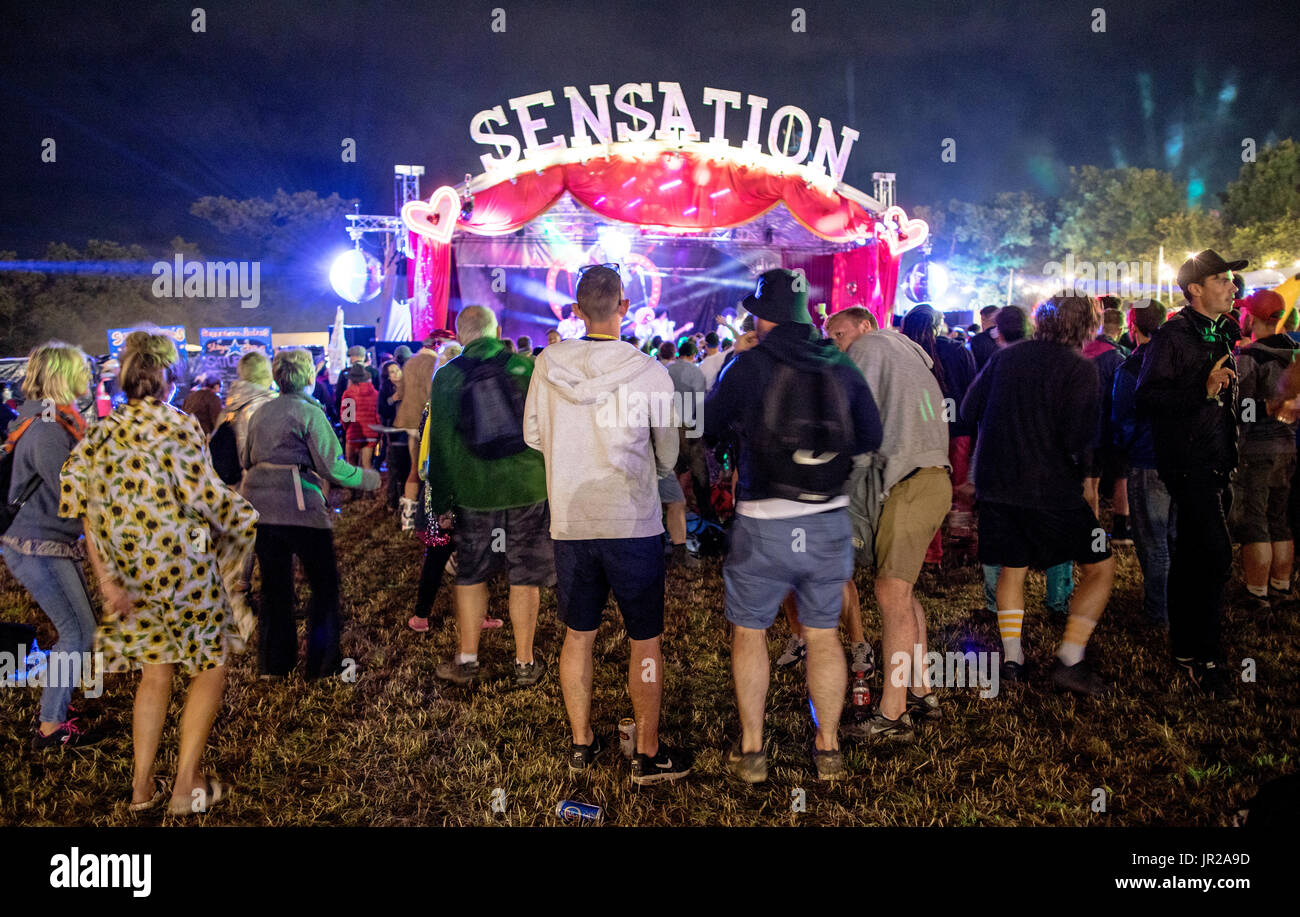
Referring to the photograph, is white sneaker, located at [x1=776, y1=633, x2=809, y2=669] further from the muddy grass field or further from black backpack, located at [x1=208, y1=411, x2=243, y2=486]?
black backpack, located at [x1=208, y1=411, x2=243, y2=486]

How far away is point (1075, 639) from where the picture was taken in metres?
3.74

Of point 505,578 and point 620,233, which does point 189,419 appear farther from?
point 620,233

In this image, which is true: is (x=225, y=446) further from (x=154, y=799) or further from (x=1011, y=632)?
(x=1011, y=632)

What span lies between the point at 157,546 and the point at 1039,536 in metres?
3.83

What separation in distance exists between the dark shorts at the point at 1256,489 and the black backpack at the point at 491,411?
478 cm

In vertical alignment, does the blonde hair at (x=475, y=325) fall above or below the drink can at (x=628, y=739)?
above

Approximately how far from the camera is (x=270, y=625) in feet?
13.3

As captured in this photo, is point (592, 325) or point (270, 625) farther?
point (270, 625)

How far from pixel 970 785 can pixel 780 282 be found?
2.21 metres

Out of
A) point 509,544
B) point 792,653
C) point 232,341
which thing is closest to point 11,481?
point 509,544

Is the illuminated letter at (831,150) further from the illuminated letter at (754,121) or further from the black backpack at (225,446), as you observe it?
the black backpack at (225,446)

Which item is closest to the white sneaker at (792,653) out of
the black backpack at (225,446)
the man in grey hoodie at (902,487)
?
the man in grey hoodie at (902,487)

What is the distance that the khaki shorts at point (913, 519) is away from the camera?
3314 millimetres
